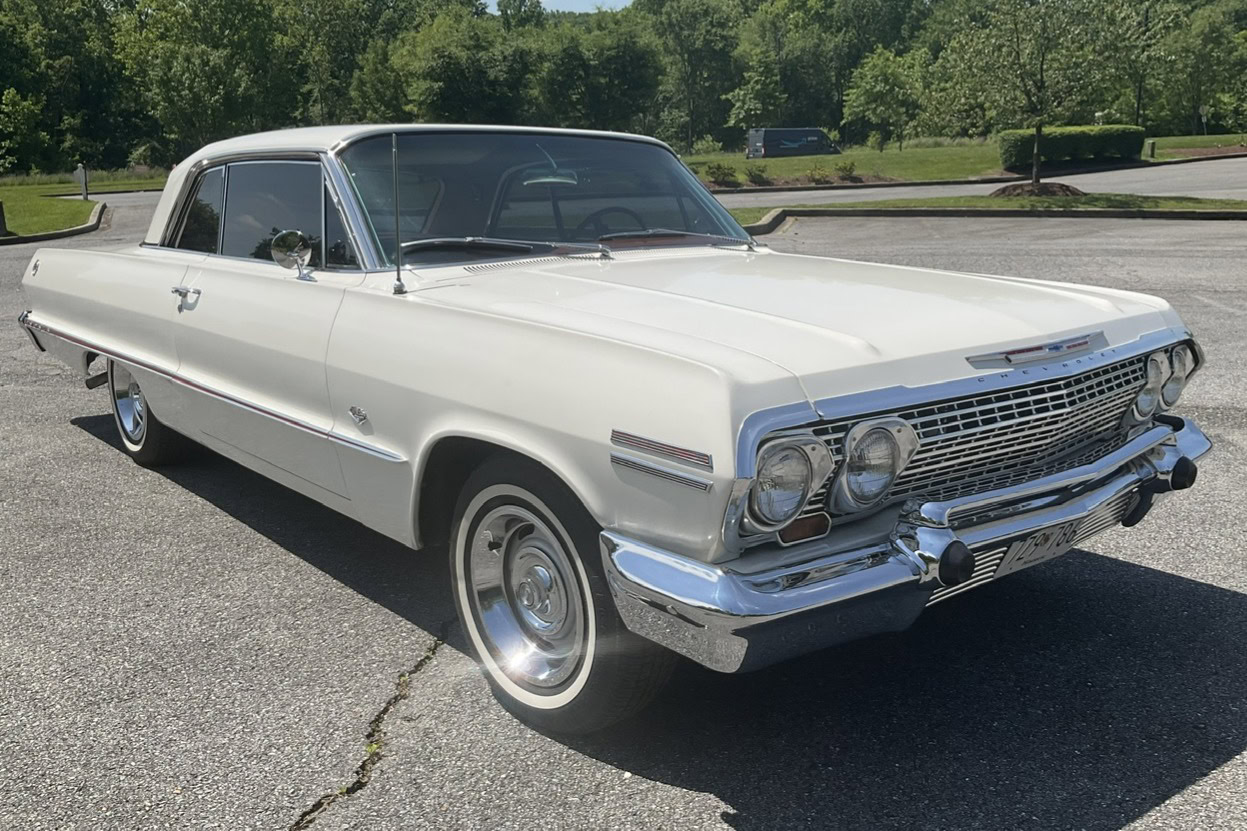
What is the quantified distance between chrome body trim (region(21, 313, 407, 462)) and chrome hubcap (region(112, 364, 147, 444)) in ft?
0.65

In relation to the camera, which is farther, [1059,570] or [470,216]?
[1059,570]

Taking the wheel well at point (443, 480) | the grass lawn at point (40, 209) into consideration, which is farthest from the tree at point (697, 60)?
the wheel well at point (443, 480)

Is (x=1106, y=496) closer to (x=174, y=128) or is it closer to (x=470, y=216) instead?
(x=470, y=216)

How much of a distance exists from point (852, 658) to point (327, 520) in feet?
8.11

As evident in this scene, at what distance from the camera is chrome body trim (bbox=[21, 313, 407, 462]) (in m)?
3.39

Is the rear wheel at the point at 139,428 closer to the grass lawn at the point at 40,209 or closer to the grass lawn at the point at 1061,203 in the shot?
the grass lawn at the point at 1061,203

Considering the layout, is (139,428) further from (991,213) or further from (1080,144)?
(1080,144)

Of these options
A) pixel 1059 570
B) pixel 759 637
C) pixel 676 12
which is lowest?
pixel 1059 570

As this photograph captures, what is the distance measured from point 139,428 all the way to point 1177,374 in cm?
466

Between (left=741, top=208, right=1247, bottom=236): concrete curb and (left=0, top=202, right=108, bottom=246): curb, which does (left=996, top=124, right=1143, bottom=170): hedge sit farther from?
(left=0, top=202, right=108, bottom=246): curb

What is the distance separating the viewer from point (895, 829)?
99.4 inches

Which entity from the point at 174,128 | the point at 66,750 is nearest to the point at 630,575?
the point at 66,750

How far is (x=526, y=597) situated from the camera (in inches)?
122

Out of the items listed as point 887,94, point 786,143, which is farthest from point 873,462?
point 887,94
